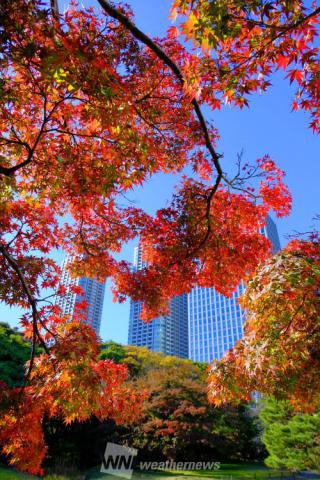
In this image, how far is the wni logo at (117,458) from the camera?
1424 cm

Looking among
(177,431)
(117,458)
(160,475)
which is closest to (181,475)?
(160,475)

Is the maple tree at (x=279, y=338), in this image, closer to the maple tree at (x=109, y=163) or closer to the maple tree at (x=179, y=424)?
the maple tree at (x=109, y=163)

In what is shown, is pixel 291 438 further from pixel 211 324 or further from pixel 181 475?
pixel 211 324

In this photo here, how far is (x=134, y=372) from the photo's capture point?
1955cm

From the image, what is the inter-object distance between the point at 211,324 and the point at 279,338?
121 m

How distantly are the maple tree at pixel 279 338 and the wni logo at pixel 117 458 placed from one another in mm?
12583

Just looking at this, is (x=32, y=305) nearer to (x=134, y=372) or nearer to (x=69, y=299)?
(x=69, y=299)

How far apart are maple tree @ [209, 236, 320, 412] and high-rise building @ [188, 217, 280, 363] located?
110562 millimetres

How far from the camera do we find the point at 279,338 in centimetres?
385

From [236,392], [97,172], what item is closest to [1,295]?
[97,172]

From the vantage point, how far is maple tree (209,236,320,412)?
367 centimetres

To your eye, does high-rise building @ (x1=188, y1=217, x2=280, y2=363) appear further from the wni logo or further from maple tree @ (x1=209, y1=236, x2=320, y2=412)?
maple tree @ (x1=209, y1=236, x2=320, y2=412)

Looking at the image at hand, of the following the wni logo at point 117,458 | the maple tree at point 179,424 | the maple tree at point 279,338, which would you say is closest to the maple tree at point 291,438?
the maple tree at point 179,424

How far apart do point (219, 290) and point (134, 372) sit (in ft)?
50.8
